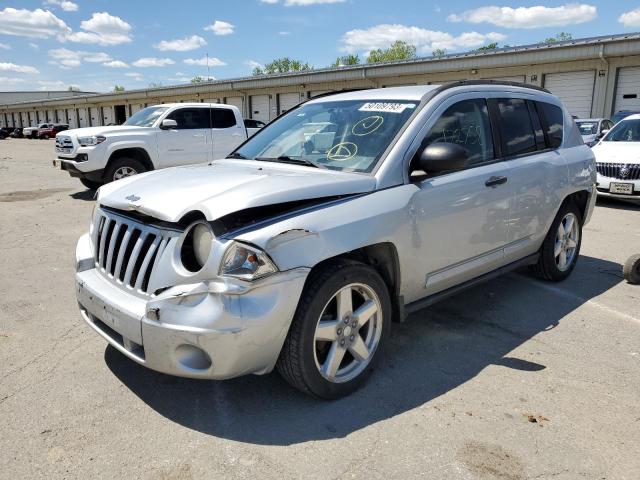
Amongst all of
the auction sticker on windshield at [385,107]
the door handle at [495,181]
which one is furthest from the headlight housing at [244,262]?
the door handle at [495,181]

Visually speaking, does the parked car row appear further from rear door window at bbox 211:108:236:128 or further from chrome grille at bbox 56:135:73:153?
rear door window at bbox 211:108:236:128

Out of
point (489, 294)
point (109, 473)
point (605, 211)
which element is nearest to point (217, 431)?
point (109, 473)

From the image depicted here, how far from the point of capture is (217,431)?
2.81m

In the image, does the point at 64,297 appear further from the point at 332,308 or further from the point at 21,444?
the point at 332,308

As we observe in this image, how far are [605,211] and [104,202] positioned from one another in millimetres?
9144

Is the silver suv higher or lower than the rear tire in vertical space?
higher

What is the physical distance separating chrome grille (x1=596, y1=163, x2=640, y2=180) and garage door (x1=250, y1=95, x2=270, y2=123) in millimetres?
27902

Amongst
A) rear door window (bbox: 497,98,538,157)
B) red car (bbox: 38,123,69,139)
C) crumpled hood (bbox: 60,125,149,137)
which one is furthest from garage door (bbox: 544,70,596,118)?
red car (bbox: 38,123,69,139)

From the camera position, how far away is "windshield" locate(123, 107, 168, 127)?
1174cm

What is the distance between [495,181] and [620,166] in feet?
23.2

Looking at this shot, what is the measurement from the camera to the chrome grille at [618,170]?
Answer: 31.3 feet

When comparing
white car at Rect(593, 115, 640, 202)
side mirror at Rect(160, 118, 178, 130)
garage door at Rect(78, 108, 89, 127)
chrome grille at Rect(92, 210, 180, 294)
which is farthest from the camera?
garage door at Rect(78, 108, 89, 127)

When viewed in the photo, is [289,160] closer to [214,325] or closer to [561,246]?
[214,325]

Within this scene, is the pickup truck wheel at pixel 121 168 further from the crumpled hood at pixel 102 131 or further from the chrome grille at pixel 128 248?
the chrome grille at pixel 128 248
